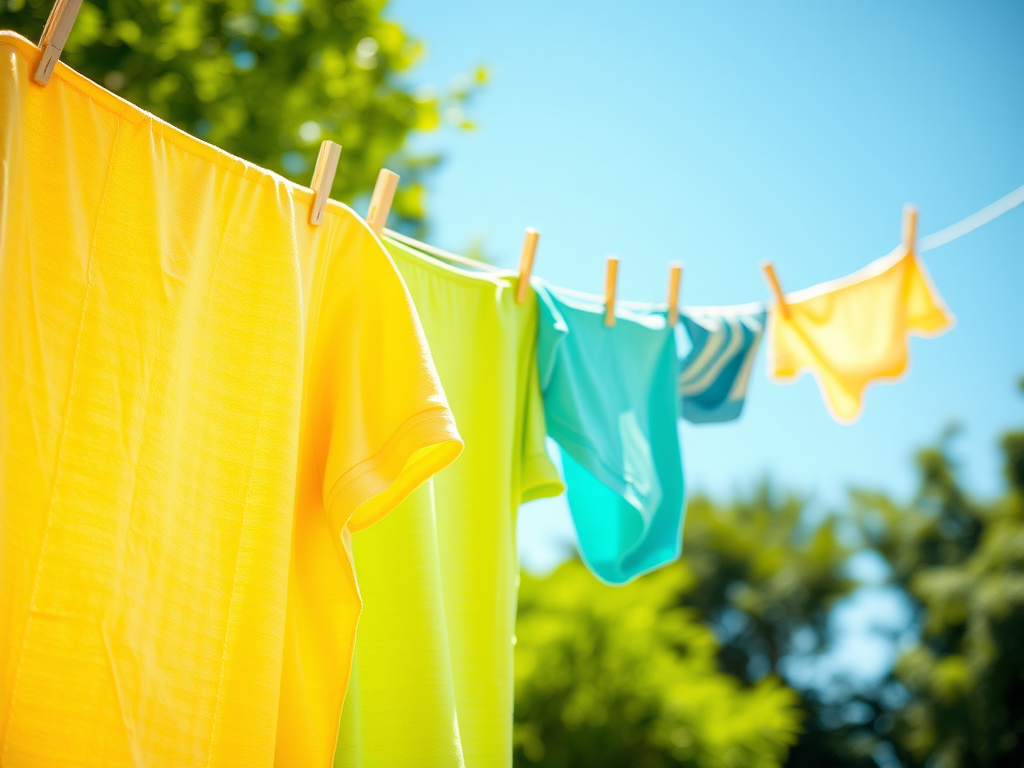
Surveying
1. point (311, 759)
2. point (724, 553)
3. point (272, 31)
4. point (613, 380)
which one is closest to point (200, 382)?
point (311, 759)

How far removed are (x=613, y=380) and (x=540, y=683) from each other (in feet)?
14.5

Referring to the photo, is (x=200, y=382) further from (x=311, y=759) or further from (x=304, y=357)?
(x=311, y=759)

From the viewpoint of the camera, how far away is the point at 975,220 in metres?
1.84

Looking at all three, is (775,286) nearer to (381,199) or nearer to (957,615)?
(381,199)

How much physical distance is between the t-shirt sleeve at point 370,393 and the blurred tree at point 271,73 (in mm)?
1282

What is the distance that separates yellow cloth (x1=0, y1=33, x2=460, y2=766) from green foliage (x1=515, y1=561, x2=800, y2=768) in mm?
4785

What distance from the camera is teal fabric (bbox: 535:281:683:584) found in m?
1.42

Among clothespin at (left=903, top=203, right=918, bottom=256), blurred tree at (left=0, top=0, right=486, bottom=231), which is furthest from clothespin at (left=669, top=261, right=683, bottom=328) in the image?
blurred tree at (left=0, top=0, right=486, bottom=231)

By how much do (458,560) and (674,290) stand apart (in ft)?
2.49

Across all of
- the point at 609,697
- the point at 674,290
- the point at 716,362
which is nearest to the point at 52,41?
the point at 674,290

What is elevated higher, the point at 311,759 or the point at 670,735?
the point at 311,759

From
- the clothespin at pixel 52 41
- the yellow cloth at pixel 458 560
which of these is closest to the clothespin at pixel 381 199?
the yellow cloth at pixel 458 560

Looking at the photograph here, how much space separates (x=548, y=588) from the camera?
6000 millimetres

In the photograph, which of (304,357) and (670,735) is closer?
(304,357)
